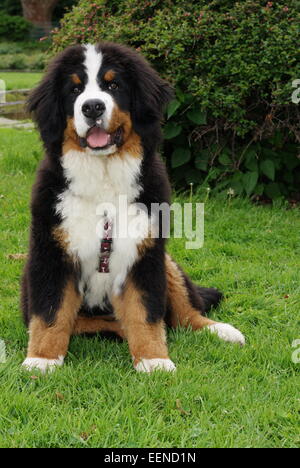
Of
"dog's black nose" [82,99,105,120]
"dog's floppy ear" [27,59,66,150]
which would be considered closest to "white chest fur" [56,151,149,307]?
"dog's floppy ear" [27,59,66,150]

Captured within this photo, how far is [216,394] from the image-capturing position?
2.68 m

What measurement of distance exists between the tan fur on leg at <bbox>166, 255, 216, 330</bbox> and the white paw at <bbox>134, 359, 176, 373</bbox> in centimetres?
50

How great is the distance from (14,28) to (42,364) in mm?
27454

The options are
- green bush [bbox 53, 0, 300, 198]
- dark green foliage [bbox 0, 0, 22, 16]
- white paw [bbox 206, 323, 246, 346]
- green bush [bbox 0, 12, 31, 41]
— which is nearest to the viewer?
white paw [bbox 206, 323, 246, 346]

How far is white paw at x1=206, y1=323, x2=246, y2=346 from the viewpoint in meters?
3.27

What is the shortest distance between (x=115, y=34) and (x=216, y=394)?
3.89 meters

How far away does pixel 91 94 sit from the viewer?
2.75 metres

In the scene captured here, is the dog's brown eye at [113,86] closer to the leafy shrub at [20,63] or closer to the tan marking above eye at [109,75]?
the tan marking above eye at [109,75]

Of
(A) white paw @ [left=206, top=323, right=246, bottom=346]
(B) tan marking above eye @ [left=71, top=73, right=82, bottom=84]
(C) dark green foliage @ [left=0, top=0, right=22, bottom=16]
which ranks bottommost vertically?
(A) white paw @ [left=206, top=323, right=246, bottom=346]

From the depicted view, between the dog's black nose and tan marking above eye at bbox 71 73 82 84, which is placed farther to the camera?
tan marking above eye at bbox 71 73 82 84

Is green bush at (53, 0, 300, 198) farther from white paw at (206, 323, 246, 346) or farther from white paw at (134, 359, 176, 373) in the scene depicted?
white paw at (134, 359, 176, 373)

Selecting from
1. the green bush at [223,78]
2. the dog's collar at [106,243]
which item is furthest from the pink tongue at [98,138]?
the green bush at [223,78]

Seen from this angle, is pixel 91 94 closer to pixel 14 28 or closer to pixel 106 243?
pixel 106 243

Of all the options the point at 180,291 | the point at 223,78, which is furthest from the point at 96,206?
the point at 223,78
